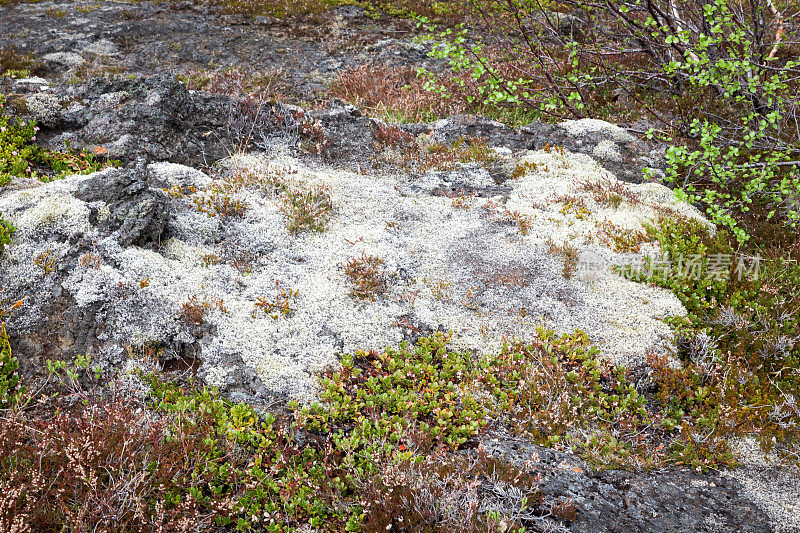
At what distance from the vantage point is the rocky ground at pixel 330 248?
205 inches

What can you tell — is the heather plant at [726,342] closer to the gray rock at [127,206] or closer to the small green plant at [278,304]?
the small green plant at [278,304]

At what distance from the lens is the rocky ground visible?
5.21 m

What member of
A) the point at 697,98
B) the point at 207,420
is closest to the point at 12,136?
the point at 207,420

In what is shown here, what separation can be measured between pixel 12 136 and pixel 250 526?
28.5 ft

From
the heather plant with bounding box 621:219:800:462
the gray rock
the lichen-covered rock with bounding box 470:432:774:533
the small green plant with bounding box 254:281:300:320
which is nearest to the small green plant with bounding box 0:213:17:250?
the gray rock

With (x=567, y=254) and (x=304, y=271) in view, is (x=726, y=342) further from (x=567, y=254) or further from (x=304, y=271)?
(x=304, y=271)

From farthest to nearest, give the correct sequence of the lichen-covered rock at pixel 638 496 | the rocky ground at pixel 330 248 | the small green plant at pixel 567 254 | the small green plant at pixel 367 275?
the small green plant at pixel 567 254 < the small green plant at pixel 367 275 < the rocky ground at pixel 330 248 < the lichen-covered rock at pixel 638 496

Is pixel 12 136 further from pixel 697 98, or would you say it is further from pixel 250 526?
pixel 697 98

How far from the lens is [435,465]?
4.33 meters

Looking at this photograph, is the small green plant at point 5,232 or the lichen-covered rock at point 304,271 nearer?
the lichen-covered rock at point 304,271

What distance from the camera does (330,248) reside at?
7.20m

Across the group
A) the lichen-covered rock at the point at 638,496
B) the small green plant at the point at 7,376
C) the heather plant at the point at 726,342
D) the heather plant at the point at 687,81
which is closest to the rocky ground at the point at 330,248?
the lichen-covered rock at the point at 638,496

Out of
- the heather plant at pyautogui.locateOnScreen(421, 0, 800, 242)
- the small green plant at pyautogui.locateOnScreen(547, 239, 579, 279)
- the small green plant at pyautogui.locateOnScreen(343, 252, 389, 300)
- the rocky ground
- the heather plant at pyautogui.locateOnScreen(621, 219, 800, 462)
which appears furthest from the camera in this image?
the heather plant at pyautogui.locateOnScreen(421, 0, 800, 242)

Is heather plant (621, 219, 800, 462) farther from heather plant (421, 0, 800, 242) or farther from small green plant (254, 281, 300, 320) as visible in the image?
small green plant (254, 281, 300, 320)
